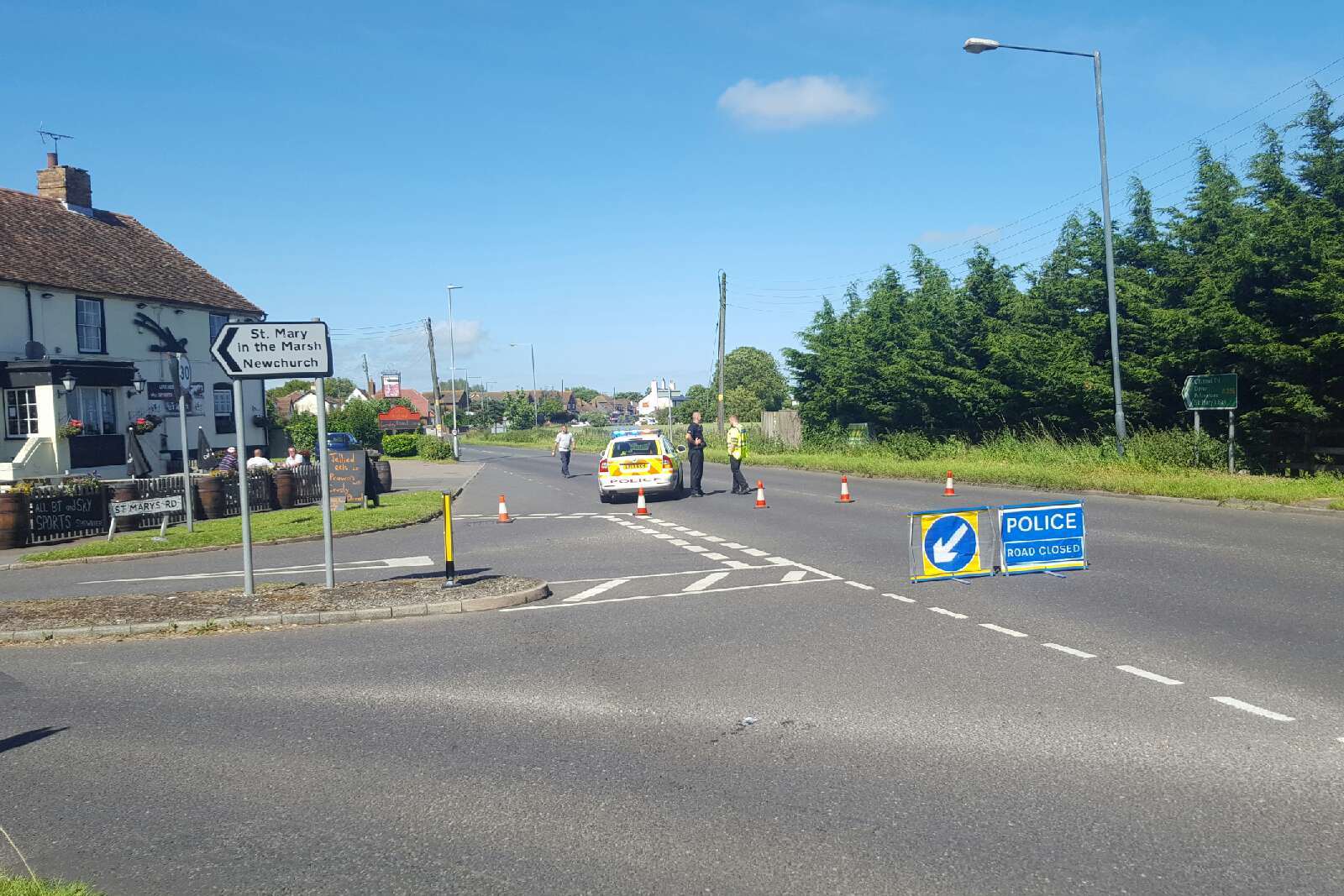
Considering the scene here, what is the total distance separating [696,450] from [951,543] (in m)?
14.0

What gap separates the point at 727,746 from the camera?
5844mm

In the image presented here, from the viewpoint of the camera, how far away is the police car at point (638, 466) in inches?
941

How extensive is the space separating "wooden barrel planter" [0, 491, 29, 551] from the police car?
36.8 feet

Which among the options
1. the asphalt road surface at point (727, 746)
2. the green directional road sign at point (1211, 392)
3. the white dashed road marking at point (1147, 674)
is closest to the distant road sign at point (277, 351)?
the asphalt road surface at point (727, 746)

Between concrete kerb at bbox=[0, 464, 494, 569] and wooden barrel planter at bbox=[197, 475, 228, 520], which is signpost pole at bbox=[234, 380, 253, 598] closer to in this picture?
concrete kerb at bbox=[0, 464, 494, 569]

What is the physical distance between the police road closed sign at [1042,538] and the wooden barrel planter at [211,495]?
685 inches

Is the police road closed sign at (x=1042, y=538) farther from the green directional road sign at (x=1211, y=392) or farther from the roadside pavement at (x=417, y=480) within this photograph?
the roadside pavement at (x=417, y=480)

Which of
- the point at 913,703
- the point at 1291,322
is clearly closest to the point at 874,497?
the point at 1291,322

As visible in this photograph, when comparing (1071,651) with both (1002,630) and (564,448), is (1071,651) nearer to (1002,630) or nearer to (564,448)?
(1002,630)

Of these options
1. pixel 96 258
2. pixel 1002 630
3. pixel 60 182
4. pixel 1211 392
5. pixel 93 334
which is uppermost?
pixel 60 182

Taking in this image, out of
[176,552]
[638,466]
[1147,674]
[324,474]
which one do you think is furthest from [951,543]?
[638,466]

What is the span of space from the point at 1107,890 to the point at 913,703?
262 cm

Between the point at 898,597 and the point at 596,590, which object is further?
the point at 596,590

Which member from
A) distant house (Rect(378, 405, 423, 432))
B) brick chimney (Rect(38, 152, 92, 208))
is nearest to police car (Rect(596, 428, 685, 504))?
brick chimney (Rect(38, 152, 92, 208))
